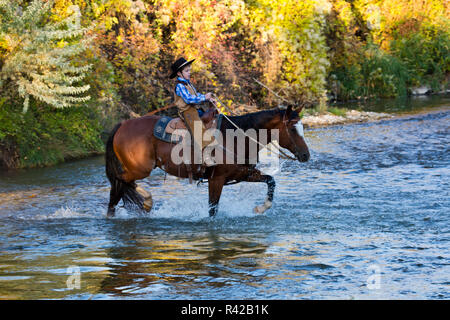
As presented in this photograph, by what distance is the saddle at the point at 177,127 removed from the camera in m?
9.18

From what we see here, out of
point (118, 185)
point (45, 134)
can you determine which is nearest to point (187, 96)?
point (118, 185)

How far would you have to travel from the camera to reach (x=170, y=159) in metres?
9.38

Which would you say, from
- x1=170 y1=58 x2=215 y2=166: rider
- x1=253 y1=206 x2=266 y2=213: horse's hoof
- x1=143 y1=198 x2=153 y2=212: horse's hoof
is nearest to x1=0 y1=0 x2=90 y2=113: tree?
x1=143 y1=198 x2=153 y2=212: horse's hoof

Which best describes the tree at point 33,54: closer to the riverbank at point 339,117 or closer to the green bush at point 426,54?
the riverbank at point 339,117

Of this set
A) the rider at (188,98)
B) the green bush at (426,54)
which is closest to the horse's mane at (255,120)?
the rider at (188,98)

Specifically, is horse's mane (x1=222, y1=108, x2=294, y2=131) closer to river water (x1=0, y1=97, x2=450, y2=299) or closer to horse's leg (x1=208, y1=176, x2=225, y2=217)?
horse's leg (x1=208, y1=176, x2=225, y2=217)

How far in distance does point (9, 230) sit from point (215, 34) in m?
13.0

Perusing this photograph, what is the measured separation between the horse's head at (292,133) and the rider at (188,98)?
1.07m

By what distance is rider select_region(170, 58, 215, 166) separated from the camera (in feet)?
28.6

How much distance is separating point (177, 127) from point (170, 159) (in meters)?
0.52

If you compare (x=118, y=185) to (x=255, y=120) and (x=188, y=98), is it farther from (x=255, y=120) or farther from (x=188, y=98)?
(x=255, y=120)

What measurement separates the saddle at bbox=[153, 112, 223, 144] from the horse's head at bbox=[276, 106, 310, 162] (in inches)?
37.6
